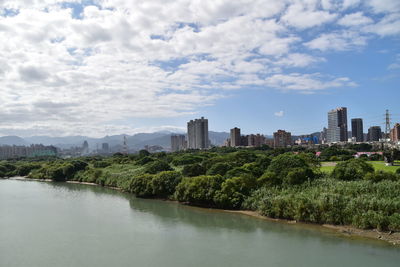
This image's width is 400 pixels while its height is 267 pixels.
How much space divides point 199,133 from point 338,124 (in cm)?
5826

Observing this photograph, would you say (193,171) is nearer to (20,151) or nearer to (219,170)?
(219,170)

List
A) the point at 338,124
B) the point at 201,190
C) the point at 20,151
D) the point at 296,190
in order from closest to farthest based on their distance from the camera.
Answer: the point at 296,190
the point at 201,190
the point at 338,124
the point at 20,151

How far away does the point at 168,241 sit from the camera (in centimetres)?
1816

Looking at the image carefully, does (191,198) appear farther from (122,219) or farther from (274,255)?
(274,255)

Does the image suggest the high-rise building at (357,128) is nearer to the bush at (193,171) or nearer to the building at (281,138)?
the building at (281,138)

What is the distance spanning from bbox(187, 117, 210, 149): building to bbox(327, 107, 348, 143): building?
173 feet

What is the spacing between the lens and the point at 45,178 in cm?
5762

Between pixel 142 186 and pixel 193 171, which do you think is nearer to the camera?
pixel 142 186

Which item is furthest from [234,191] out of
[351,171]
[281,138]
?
[281,138]

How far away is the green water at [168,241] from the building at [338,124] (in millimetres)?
119331

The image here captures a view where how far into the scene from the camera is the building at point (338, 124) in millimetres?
131637

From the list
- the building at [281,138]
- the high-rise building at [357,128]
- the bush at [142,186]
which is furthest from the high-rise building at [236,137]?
the bush at [142,186]

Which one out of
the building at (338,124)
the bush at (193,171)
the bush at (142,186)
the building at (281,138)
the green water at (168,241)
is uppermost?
the building at (338,124)

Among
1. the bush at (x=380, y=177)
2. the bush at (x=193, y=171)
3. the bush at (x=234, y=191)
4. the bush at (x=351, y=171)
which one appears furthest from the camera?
the bush at (x=193, y=171)
